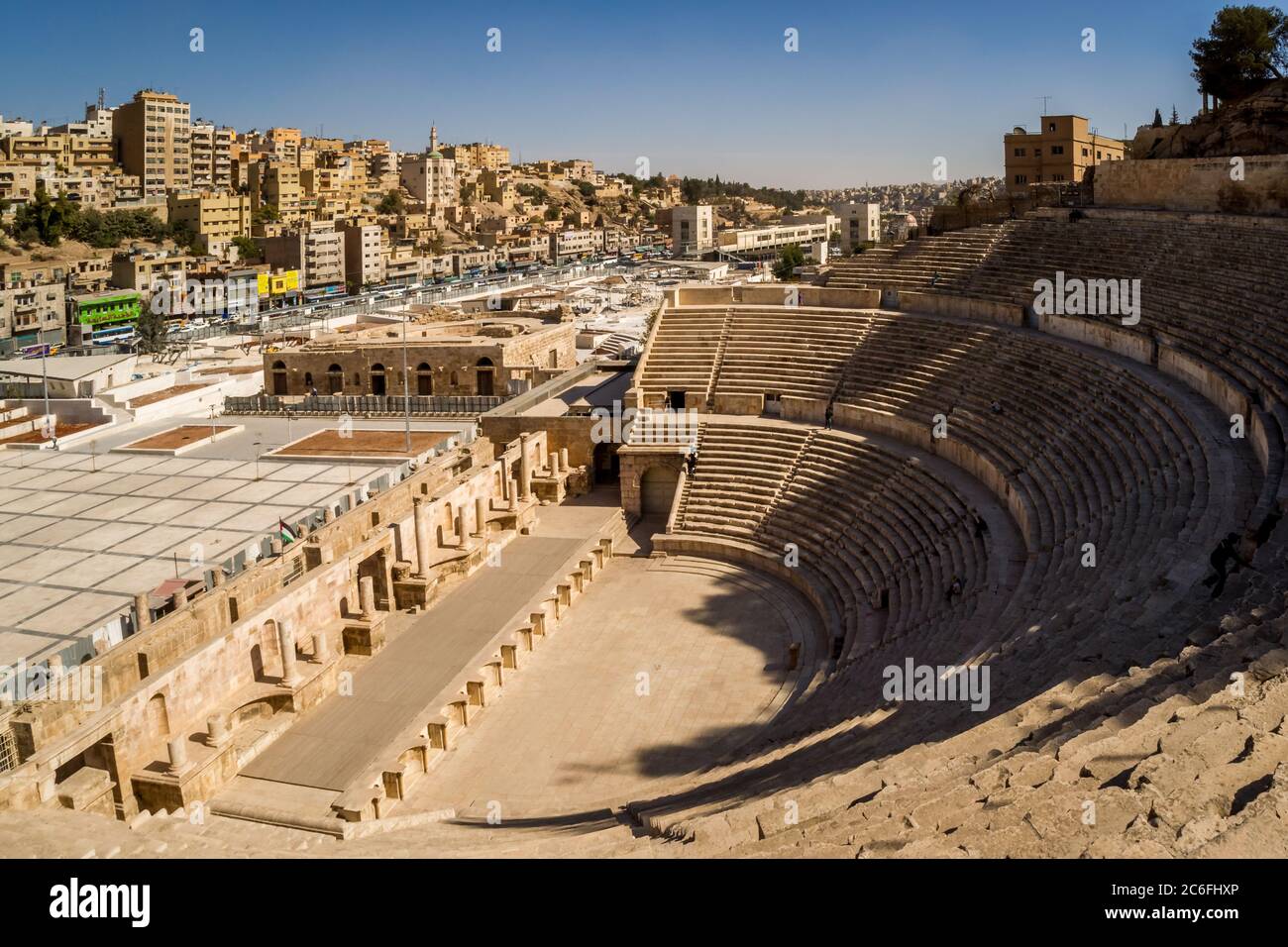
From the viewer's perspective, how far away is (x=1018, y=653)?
11883mm

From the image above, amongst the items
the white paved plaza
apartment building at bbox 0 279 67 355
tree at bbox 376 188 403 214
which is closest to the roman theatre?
the white paved plaza

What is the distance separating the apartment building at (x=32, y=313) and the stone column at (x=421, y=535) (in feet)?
162

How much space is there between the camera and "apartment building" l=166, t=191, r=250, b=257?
91.9m

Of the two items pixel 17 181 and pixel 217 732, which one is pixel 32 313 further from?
pixel 217 732

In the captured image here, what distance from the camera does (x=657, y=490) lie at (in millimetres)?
26719

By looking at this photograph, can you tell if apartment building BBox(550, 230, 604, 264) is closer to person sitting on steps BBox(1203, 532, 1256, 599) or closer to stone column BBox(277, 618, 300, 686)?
stone column BBox(277, 618, 300, 686)

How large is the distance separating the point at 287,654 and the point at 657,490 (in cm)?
1136

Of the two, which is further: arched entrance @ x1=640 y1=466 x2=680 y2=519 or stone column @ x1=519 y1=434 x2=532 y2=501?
stone column @ x1=519 y1=434 x2=532 y2=501

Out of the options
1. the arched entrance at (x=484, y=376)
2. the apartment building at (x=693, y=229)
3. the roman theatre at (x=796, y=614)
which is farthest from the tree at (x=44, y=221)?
the roman theatre at (x=796, y=614)

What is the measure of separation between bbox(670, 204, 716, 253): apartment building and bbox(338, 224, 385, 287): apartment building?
41.2 metres

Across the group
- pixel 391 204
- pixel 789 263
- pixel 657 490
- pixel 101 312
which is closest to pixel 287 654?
pixel 657 490

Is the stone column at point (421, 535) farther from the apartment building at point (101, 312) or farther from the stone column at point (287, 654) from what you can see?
the apartment building at point (101, 312)

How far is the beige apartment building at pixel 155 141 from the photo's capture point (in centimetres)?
10638

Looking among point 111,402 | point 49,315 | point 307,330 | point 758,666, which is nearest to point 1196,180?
point 758,666
